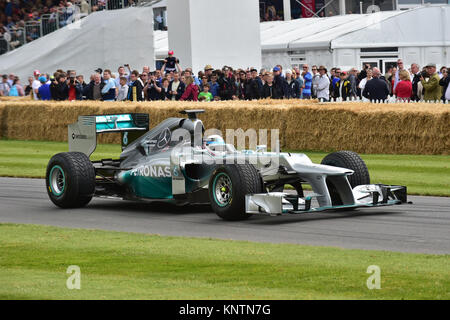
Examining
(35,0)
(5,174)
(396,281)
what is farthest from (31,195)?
(35,0)

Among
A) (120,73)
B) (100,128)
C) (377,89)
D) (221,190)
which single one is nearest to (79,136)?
(100,128)

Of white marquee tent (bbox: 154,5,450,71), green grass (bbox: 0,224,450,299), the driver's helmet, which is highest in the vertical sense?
white marquee tent (bbox: 154,5,450,71)

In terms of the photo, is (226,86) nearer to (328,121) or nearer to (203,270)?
(328,121)

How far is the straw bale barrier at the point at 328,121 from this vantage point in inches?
785

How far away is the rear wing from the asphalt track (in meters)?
→ 0.93

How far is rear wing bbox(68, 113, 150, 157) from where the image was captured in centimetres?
1483

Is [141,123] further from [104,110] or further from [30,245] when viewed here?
[104,110]

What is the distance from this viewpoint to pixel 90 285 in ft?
26.6

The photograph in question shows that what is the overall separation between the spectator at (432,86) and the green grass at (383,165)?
11.8 feet

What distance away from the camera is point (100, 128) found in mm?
14898

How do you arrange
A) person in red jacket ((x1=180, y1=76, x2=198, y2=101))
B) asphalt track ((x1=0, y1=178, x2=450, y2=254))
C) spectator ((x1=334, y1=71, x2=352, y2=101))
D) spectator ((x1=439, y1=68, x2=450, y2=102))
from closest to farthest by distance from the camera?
1. asphalt track ((x1=0, y1=178, x2=450, y2=254))
2. spectator ((x1=439, y1=68, x2=450, y2=102))
3. person in red jacket ((x1=180, y1=76, x2=198, y2=101))
4. spectator ((x1=334, y1=71, x2=352, y2=101))

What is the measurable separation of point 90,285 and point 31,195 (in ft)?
26.5

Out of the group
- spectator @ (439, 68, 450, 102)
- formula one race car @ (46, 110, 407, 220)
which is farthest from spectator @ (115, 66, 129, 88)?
formula one race car @ (46, 110, 407, 220)

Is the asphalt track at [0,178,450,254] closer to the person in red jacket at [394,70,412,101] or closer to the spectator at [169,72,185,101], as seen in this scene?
the person in red jacket at [394,70,412,101]
